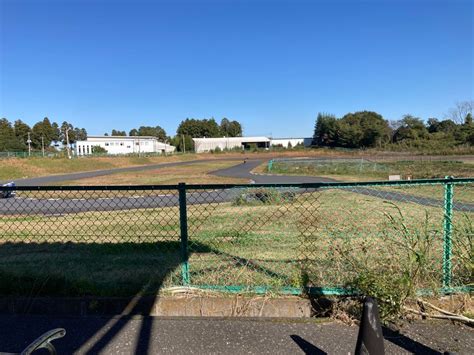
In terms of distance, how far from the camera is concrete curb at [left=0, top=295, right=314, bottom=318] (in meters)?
3.36

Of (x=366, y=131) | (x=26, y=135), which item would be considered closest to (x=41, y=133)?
(x=26, y=135)

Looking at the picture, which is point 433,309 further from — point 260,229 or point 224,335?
point 260,229

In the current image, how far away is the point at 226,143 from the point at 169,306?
111m

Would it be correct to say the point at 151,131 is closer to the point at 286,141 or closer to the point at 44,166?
the point at 286,141

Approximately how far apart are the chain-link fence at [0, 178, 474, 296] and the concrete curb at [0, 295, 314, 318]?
16cm

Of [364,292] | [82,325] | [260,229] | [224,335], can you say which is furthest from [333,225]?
[82,325]

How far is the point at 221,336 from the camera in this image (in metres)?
2.95

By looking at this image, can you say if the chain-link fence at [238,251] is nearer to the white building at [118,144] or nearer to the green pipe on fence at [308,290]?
the green pipe on fence at [308,290]

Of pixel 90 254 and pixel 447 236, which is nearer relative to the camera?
pixel 447 236

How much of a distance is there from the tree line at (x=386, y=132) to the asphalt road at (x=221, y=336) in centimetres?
7644

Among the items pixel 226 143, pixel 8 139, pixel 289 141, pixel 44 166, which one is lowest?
pixel 44 166

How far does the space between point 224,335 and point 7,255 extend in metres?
4.24

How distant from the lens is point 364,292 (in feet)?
10.4

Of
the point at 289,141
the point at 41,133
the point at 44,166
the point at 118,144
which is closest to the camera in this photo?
the point at 44,166
